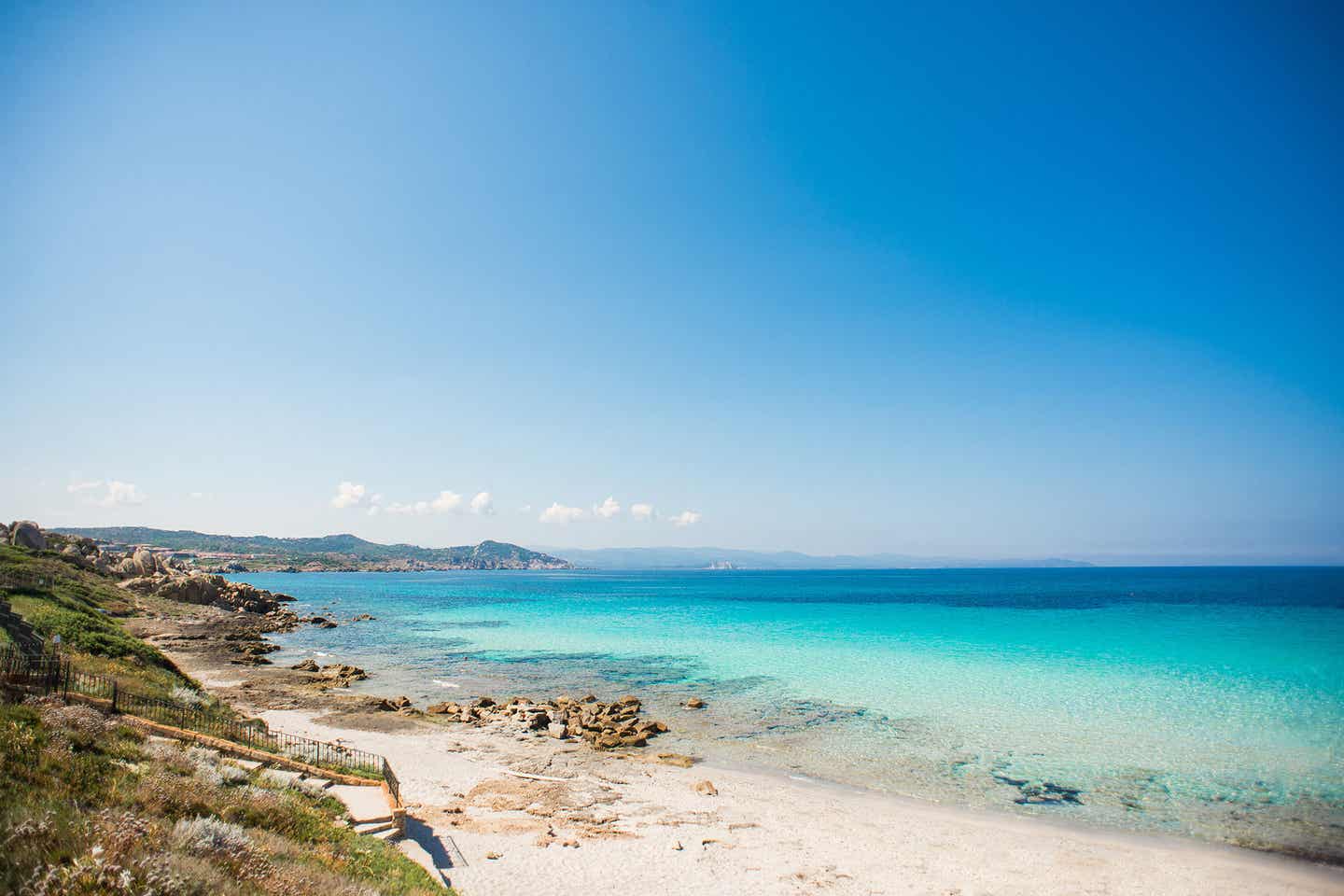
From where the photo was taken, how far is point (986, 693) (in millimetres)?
32812

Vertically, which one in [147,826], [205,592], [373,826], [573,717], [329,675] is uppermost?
[147,826]

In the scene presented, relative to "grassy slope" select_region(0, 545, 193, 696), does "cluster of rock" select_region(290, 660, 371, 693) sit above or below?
below

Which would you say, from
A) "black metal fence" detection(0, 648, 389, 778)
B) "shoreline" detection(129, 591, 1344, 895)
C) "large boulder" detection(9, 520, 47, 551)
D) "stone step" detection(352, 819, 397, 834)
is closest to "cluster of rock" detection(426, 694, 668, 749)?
"shoreline" detection(129, 591, 1344, 895)

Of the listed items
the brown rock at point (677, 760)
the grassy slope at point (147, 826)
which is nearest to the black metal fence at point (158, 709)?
the grassy slope at point (147, 826)

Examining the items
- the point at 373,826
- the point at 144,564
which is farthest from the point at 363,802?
the point at 144,564

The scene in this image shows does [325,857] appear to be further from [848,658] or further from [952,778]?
[848,658]

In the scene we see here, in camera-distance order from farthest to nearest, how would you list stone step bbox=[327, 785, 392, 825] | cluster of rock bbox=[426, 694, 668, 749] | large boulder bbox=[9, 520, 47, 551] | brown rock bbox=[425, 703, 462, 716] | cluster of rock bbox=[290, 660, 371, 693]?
large boulder bbox=[9, 520, 47, 551]
cluster of rock bbox=[290, 660, 371, 693]
brown rock bbox=[425, 703, 462, 716]
cluster of rock bbox=[426, 694, 668, 749]
stone step bbox=[327, 785, 392, 825]

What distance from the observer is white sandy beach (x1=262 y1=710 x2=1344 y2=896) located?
1404 cm

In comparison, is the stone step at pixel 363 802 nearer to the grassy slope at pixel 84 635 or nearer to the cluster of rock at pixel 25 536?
the grassy slope at pixel 84 635

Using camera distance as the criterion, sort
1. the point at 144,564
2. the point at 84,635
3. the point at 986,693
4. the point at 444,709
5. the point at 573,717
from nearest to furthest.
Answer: the point at 84,635, the point at 573,717, the point at 444,709, the point at 986,693, the point at 144,564

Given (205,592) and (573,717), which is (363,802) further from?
(205,592)

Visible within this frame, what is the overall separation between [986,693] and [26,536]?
87.5 m

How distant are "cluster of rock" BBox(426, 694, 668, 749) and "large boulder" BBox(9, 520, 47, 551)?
62626 millimetres

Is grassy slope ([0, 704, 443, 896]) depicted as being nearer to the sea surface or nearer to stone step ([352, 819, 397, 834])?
stone step ([352, 819, 397, 834])
